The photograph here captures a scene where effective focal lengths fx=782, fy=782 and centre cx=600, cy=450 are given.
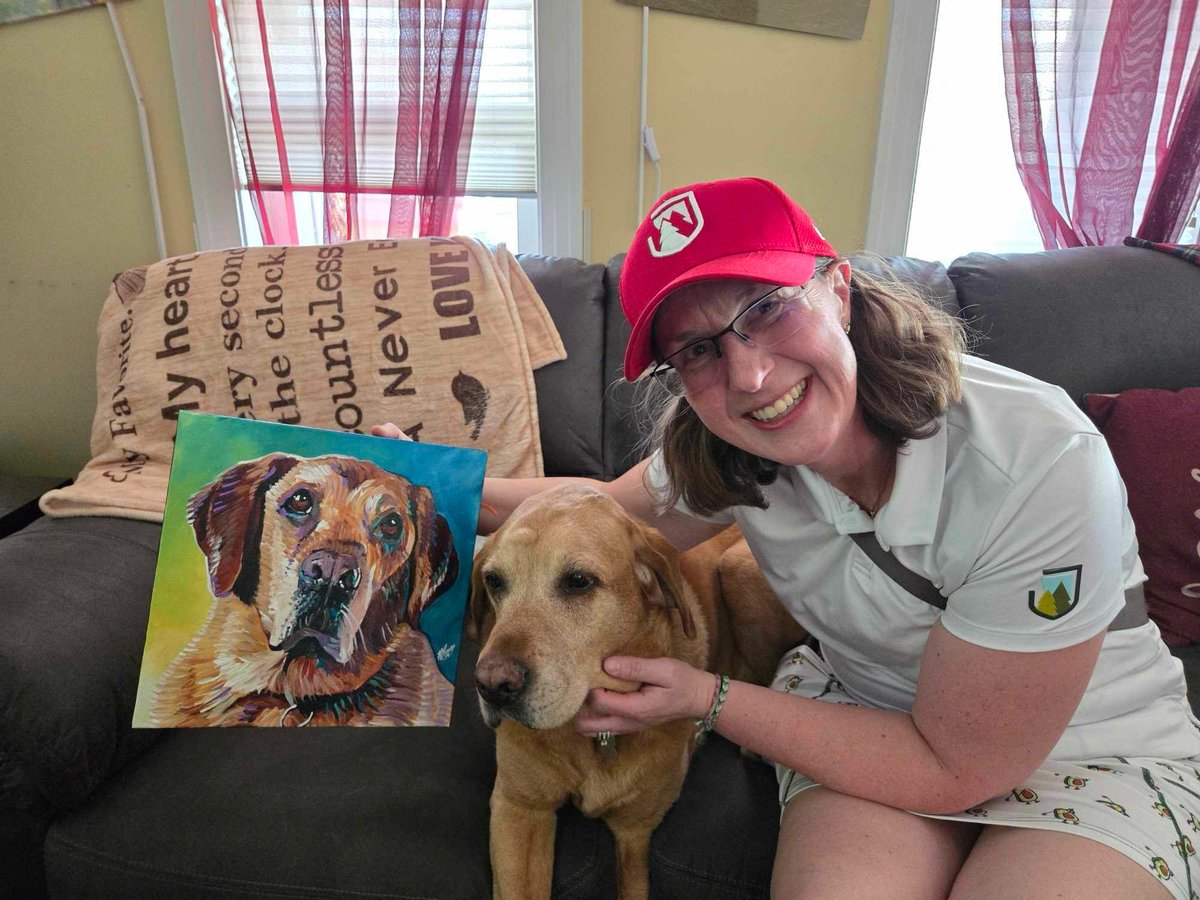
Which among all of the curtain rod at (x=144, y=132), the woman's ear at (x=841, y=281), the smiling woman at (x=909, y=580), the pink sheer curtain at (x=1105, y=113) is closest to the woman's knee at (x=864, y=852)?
the smiling woman at (x=909, y=580)

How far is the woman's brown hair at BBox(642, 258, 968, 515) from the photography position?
109 cm

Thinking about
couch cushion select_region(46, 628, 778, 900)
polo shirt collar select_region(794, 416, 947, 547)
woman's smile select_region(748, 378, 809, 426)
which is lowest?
couch cushion select_region(46, 628, 778, 900)

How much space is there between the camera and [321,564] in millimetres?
1370

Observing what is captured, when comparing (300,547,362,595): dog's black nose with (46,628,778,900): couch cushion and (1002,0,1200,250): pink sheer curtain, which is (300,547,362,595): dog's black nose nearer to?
(46,628,778,900): couch cushion

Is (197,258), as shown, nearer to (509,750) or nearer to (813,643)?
Answer: (509,750)

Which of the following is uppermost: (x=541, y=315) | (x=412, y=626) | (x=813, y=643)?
(x=541, y=315)

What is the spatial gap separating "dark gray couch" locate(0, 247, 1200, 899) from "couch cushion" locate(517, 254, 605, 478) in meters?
0.70

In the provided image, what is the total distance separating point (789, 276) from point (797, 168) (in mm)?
1938

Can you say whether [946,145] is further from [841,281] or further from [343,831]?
[343,831]

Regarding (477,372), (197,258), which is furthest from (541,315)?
(197,258)

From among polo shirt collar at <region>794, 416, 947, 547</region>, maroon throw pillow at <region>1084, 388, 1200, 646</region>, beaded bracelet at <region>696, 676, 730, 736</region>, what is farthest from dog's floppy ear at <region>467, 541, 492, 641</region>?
maroon throw pillow at <region>1084, 388, 1200, 646</region>

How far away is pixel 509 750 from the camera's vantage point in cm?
132

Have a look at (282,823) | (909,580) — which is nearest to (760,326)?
(909,580)

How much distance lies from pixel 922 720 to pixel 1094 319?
1420mm
